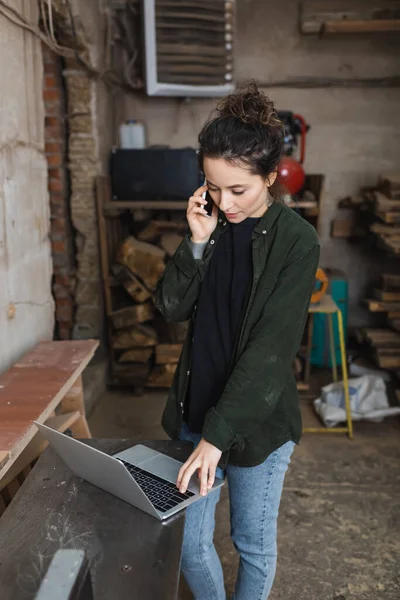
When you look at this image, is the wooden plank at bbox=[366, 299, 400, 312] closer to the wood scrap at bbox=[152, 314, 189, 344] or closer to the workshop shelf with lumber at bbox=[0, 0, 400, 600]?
the workshop shelf with lumber at bbox=[0, 0, 400, 600]

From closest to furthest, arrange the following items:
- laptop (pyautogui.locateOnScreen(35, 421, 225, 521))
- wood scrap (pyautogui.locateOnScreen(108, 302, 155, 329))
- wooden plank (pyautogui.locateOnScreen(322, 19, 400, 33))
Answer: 1. laptop (pyautogui.locateOnScreen(35, 421, 225, 521))
2. wood scrap (pyautogui.locateOnScreen(108, 302, 155, 329))
3. wooden plank (pyautogui.locateOnScreen(322, 19, 400, 33))

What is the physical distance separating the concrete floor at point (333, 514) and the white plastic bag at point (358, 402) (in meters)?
0.09

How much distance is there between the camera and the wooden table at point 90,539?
43.7 inches

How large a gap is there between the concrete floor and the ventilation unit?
2219 millimetres

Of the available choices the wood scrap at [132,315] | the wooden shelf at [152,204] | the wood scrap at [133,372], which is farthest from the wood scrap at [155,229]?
the wood scrap at [133,372]

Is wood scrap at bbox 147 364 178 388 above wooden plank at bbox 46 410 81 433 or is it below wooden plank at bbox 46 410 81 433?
below

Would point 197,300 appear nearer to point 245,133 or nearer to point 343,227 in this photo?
point 245,133

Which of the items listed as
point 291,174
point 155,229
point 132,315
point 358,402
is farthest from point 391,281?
point 132,315

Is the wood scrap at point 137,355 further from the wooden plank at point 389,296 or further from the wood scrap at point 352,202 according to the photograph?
the wood scrap at point 352,202

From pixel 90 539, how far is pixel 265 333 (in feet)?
1.98

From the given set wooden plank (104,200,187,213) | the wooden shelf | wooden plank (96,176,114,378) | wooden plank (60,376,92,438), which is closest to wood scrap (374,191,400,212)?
the wooden shelf

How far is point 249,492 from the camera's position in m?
1.58

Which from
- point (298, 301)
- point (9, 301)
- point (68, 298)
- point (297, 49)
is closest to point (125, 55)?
point (297, 49)

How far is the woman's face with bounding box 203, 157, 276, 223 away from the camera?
1.41 metres
